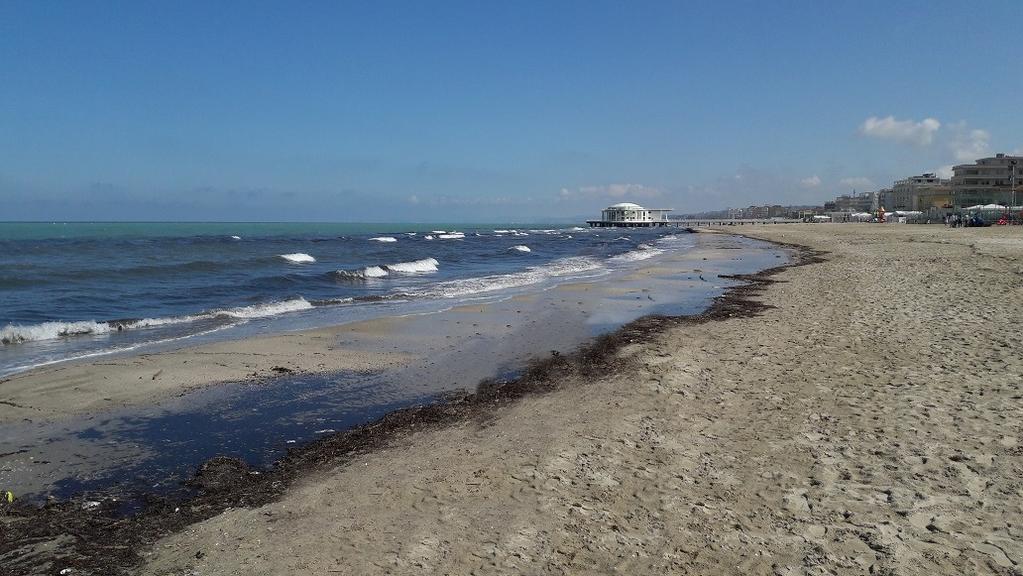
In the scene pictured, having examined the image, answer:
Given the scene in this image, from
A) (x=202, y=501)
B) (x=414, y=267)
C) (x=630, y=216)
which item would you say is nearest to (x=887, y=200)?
(x=630, y=216)

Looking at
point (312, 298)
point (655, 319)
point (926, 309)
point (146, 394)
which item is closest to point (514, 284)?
point (312, 298)

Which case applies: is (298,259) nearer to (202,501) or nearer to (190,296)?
(190,296)

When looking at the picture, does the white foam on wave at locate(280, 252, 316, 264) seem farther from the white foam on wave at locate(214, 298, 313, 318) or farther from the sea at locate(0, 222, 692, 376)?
the white foam on wave at locate(214, 298, 313, 318)

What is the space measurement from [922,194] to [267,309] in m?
123

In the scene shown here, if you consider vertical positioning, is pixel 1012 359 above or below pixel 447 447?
above

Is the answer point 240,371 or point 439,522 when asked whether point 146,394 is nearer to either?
point 240,371

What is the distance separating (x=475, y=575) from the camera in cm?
339

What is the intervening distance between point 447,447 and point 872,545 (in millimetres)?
3442

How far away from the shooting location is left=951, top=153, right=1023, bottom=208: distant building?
87188mm

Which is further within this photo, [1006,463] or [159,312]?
[159,312]

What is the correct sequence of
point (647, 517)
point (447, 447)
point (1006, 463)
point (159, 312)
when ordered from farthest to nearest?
point (159, 312) → point (447, 447) → point (1006, 463) → point (647, 517)

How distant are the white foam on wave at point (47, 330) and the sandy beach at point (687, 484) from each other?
29.7 ft

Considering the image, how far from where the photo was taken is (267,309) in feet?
49.5

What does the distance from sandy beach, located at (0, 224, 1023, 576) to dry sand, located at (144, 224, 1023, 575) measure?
17 millimetres
